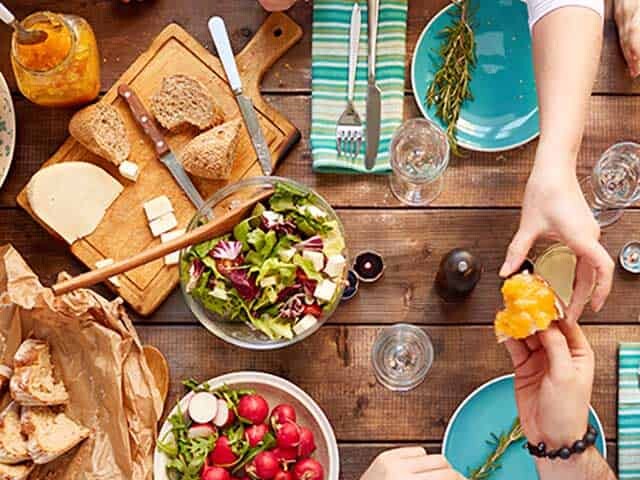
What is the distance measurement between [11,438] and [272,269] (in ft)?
1.81

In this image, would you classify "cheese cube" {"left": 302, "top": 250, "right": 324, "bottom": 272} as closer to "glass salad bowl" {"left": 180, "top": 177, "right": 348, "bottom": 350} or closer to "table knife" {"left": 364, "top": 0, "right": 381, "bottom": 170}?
"glass salad bowl" {"left": 180, "top": 177, "right": 348, "bottom": 350}

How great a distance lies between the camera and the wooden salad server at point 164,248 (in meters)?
1.54

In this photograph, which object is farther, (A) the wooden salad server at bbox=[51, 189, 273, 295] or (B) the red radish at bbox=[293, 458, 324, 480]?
(B) the red radish at bbox=[293, 458, 324, 480]

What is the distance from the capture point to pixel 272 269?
165 cm

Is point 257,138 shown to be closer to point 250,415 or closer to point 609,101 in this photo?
point 250,415

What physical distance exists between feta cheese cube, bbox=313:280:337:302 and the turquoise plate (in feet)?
1.08

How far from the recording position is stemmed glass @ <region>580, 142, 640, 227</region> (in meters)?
1.73

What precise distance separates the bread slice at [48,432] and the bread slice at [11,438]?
0.04ft

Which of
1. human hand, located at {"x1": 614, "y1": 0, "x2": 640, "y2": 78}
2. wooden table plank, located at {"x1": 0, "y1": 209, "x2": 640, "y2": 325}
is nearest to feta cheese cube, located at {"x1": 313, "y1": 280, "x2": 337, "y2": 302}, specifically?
wooden table plank, located at {"x1": 0, "y1": 209, "x2": 640, "y2": 325}

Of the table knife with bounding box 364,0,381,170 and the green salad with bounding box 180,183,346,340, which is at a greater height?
the table knife with bounding box 364,0,381,170

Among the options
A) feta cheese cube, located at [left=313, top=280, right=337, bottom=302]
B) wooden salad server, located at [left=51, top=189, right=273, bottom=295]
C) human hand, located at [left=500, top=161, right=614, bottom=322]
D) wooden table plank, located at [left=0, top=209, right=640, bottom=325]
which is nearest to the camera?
human hand, located at [left=500, top=161, right=614, bottom=322]

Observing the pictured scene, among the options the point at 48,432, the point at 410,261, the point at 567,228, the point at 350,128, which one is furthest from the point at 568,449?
the point at 48,432

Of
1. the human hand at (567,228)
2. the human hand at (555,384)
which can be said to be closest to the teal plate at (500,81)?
the human hand at (567,228)

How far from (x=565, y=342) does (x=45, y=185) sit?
0.97 metres
